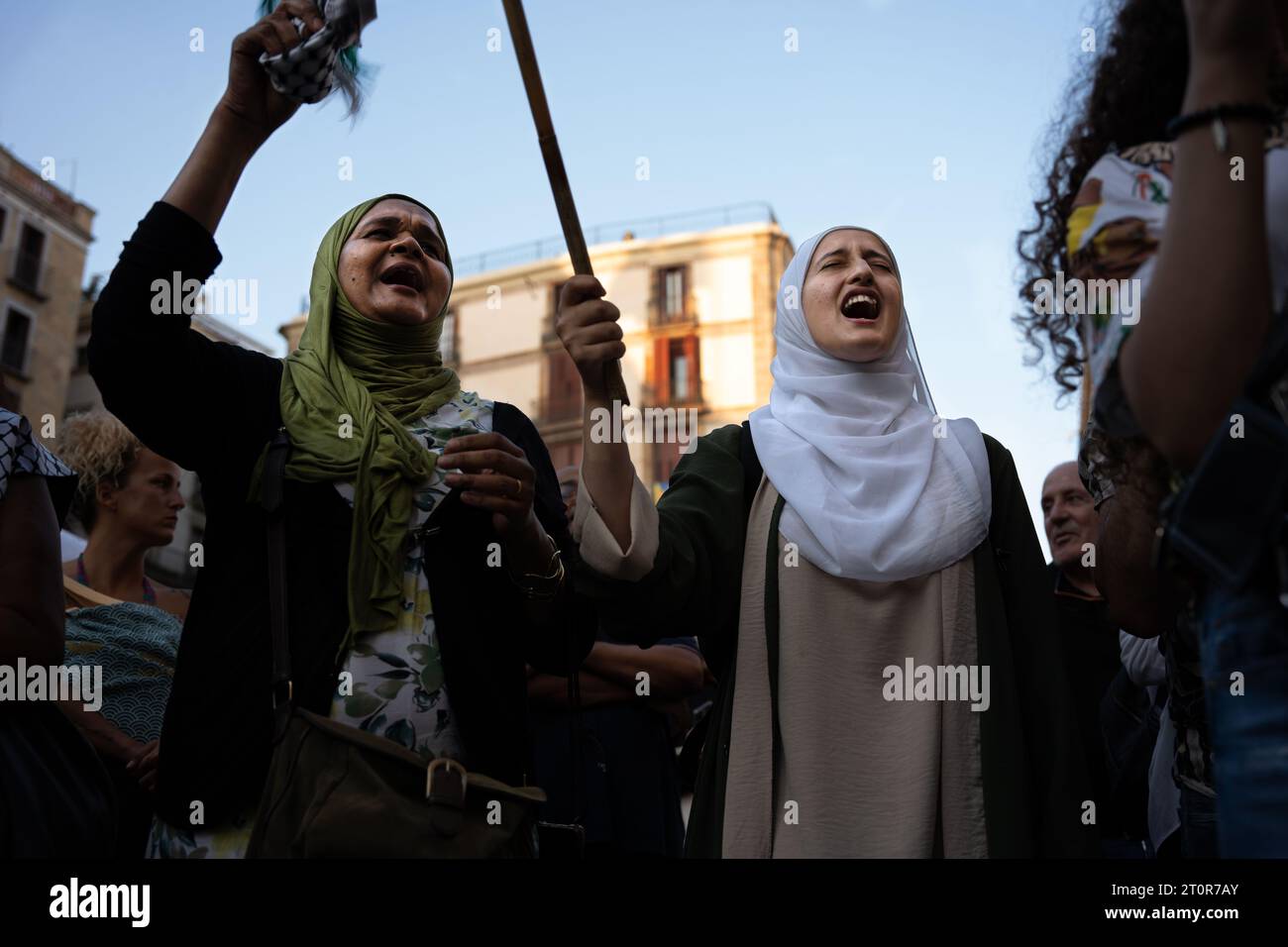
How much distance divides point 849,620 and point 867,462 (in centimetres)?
37

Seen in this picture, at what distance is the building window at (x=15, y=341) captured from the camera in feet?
94.5

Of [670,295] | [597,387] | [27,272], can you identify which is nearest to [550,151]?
[597,387]

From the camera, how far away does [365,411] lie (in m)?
2.77

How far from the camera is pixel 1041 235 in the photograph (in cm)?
270

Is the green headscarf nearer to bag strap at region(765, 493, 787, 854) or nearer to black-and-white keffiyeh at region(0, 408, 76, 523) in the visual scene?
black-and-white keffiyeh at region(0, 408, 76, 523)

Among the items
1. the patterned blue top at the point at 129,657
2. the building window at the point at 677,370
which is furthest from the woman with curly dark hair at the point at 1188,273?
the building window at the point at 677,370

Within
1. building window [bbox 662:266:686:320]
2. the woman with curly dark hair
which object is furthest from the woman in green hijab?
building window [bbox 662:266:686:320]

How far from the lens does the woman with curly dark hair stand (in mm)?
1634

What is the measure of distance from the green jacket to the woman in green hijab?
261mm

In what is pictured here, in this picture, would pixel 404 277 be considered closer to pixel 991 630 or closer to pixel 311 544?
pixel 311 544

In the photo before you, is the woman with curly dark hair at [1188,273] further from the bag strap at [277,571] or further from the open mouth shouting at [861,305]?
the bag strap at [277,571]

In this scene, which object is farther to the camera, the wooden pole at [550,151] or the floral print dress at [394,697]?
the floral print dress at [394,697]
